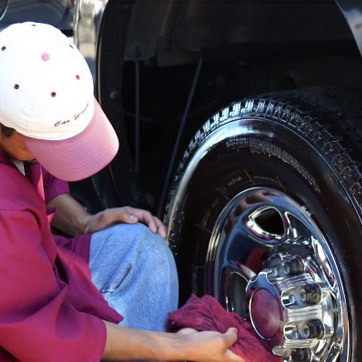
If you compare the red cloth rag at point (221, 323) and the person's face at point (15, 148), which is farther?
the red cloth rag at point (221, 323)

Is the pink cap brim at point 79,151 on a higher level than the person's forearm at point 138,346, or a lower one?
higher

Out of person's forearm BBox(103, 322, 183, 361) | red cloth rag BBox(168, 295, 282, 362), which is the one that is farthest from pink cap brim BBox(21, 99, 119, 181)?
red cloth rag BBox(168, 295, 282, 362)

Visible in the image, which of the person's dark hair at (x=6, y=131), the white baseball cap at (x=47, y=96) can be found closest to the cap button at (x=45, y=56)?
the white baseball cap at (x=47, y=96)

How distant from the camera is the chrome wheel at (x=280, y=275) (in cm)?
162

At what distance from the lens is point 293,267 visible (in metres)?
1.72

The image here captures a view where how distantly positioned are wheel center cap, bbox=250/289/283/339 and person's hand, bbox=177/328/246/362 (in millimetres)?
114

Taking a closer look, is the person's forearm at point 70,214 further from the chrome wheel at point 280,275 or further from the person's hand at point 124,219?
the chrome wheel at point 280,275

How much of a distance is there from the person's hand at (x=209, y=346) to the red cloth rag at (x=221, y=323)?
3 cm

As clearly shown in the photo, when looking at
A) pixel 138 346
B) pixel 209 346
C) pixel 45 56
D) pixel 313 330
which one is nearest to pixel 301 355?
pixel 313 330

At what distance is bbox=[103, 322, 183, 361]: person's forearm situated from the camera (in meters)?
1.52

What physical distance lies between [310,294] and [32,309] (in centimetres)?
57

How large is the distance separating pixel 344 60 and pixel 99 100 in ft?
2.12

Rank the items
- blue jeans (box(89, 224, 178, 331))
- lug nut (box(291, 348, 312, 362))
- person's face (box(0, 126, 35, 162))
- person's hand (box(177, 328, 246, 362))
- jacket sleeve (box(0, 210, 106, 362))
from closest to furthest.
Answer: jacket sleeve (box(0, 210, 106, 362)), person's face (box(0, 126, 35, 162)), person's hand (box(177, 328, 246, 362)), lug nut (box(291, 348, 312, 362)), blue jeans (box(89, 224, 178, 331))

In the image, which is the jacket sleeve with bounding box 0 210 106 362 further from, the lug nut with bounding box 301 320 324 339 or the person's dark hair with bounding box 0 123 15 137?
the lug nut with bounding box 301 320 324 339
